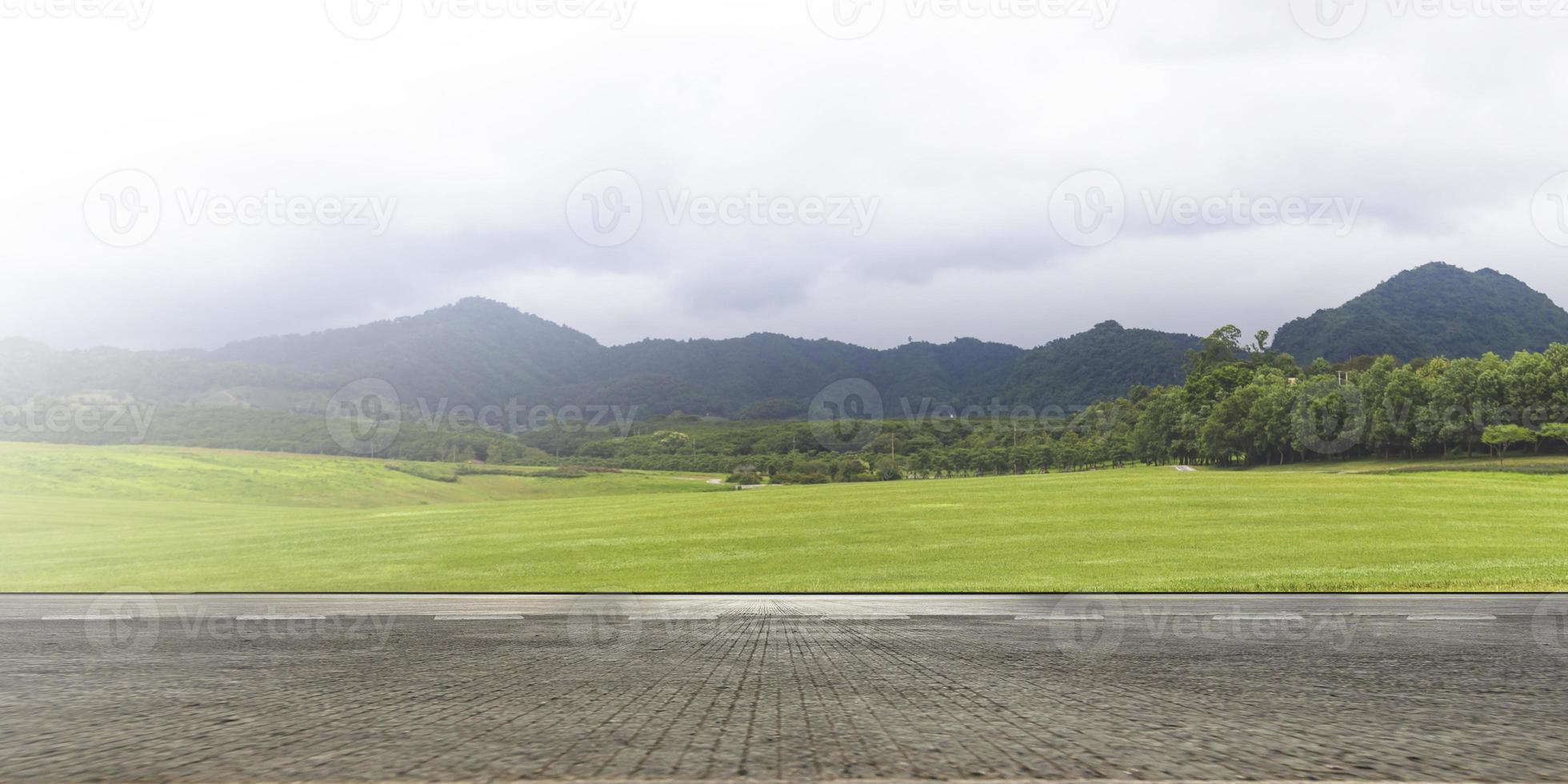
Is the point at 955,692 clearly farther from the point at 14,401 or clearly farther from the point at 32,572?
the point at 14,401

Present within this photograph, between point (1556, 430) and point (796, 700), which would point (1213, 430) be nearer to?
point (1556, 430)

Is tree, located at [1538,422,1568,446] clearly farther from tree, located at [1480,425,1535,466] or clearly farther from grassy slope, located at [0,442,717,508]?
grassy slope, located at [0,442,717,508]

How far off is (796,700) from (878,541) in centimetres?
2494

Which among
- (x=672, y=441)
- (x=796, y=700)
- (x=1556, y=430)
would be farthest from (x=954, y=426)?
(x=796, y=700)

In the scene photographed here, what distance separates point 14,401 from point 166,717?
163m

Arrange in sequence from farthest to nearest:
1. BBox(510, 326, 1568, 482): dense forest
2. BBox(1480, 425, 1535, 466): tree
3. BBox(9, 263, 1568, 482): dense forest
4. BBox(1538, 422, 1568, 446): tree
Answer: BBox(9, 263, 1568, 482): dense forest < BBox(510, 326, 1568, 482): dense forest < BBox(1480, 425, 1535, 466): tree < BBox(1538, 422, 1568, 446): tree

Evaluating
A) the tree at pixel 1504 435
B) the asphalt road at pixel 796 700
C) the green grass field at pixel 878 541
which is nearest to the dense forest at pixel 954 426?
the tree at pixel 1504 435

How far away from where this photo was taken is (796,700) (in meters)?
5.45

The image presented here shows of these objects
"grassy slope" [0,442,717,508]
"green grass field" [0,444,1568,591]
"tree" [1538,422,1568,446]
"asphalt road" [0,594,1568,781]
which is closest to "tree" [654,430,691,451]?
"grassy slope" [0,442,717,508]

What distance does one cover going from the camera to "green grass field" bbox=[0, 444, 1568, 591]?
22.0 metres

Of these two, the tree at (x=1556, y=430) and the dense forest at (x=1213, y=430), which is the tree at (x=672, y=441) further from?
the tree at (x=1556, y=430)

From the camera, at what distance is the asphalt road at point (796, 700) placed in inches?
147

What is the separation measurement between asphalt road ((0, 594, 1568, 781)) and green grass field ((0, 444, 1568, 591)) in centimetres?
1049

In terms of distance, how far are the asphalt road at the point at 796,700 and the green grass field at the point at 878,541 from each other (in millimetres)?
10487
